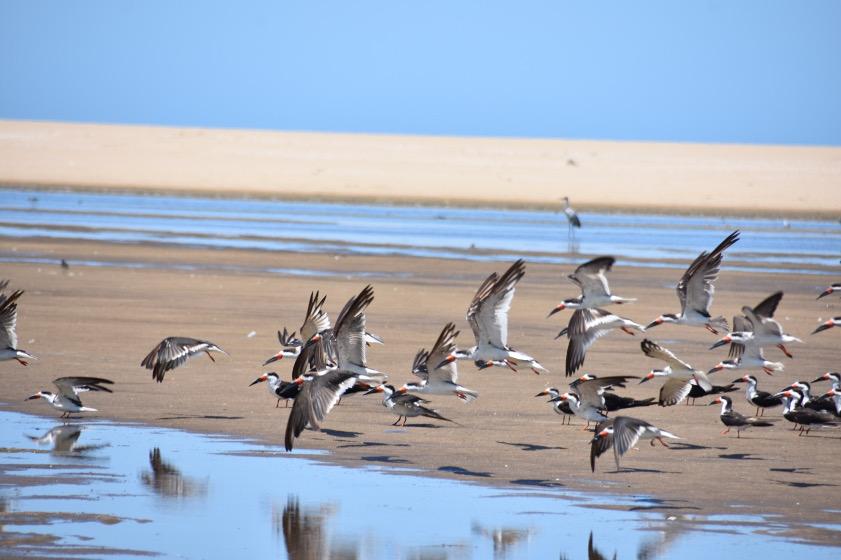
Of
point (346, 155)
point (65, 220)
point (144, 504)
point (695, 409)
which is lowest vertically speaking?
point (144, 504)

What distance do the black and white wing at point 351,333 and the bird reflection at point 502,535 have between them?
3.00 metres

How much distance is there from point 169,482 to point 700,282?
6.14 metres

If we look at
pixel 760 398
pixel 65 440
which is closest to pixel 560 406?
pixel 760 398

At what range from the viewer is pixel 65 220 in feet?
136

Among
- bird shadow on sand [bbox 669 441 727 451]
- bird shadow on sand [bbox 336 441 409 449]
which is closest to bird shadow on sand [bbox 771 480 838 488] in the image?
bird shadow on sand [bbox 669 441 727 451]

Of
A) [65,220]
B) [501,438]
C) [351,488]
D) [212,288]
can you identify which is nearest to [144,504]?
[351,488]

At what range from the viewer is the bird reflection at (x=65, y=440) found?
35.1ft

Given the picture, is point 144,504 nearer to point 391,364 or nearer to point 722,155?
point 391,364

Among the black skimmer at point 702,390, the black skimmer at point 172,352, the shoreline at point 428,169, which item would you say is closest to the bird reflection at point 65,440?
the black skimmer at point 172,352

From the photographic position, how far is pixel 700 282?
13.4 meters

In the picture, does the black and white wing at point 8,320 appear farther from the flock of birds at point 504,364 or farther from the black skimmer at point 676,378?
the black skimmer at point 676,378

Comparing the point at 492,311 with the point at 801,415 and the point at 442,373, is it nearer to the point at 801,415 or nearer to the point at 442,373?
the point at 442,373

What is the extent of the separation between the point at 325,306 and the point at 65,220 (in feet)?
75.6

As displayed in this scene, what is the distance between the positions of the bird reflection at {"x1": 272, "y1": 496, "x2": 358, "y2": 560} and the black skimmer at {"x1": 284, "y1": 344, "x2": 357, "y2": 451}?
42.5 inches
